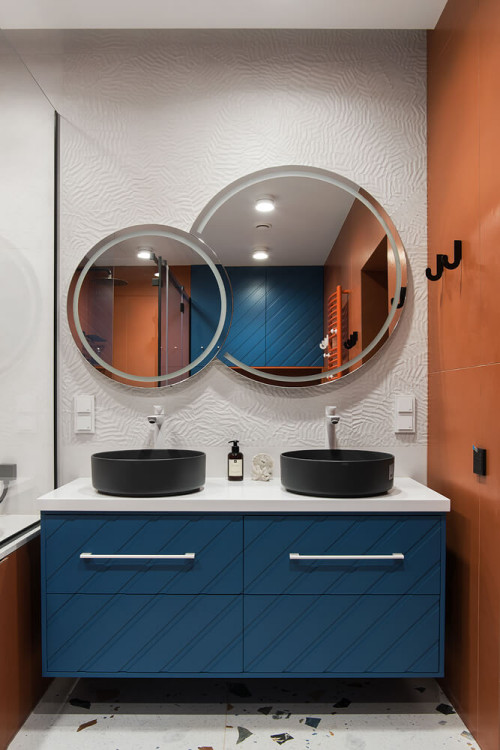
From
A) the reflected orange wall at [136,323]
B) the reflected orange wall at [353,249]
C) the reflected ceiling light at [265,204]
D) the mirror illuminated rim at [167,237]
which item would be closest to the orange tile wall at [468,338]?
the reflected orange wall at [353,249]

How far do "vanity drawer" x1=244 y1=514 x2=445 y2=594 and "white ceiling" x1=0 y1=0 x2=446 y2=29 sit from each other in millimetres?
1893

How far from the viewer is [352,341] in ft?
6.98

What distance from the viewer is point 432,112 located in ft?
6.84

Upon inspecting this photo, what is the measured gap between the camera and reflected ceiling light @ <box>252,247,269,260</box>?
2.15m

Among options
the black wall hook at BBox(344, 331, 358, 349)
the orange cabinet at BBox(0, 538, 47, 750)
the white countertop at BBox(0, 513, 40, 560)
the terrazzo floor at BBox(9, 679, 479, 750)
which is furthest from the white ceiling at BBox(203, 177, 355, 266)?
the terrazzo floor at BBox(9, 679, 479, 750)

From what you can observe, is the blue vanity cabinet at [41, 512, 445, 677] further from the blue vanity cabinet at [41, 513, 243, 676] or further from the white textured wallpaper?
the white textured wallpaper

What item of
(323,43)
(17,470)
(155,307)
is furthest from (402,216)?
(17,470)

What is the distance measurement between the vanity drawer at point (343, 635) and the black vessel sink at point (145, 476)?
→ 438mm

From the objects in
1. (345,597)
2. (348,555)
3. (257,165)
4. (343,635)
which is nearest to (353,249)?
(257,165)

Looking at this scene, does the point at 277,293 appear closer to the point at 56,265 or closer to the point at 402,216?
the point at 402,216

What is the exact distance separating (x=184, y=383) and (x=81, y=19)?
151 centimetres

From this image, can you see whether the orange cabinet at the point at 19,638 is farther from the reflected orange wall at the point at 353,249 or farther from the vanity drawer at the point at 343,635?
the reflected orange wall at the point at 353,249

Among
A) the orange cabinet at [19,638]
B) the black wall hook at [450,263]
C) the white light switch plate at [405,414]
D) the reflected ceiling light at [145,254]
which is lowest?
the orange cabinet at [19,638]

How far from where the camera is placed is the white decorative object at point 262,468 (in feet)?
6.70
